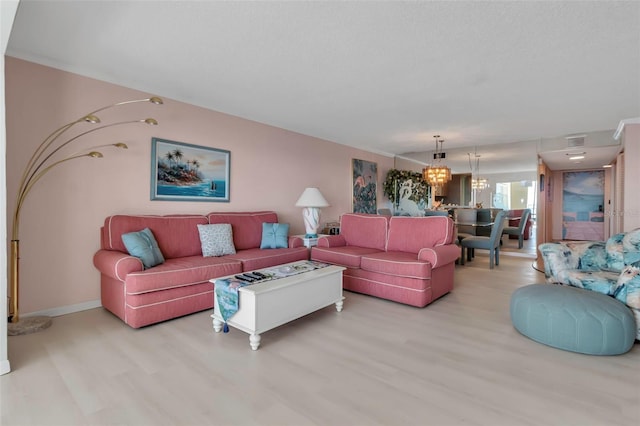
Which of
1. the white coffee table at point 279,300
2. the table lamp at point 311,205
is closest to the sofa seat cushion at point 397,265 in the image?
the white coffee table at point 279,300

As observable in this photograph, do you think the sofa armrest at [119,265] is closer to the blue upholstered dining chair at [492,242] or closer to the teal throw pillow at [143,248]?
the teal throw pillow at [143,248]

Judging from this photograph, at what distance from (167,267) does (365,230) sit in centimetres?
260

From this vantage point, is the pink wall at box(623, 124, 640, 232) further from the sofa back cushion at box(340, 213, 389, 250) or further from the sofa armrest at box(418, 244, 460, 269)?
the sofa back cushion at box(340, 213, 389, 250)

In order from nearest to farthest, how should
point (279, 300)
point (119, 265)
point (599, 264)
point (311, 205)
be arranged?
point (279, 300)
point (119, 265)
point (599, 264)
point (311, 205)

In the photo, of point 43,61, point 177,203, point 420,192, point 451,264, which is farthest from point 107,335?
point 420,192

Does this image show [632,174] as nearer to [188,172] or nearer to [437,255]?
[437,255]

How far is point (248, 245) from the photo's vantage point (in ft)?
13.7

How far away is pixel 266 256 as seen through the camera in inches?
145

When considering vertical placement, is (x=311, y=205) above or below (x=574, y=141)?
below

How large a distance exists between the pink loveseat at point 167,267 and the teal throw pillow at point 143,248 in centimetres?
8

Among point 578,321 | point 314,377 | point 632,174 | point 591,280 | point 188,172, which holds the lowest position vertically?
point 314,377

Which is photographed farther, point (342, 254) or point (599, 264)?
point (342, 254)

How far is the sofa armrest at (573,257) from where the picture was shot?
3.16 meters

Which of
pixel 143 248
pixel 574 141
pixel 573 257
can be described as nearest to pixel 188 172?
pixel 143 248
